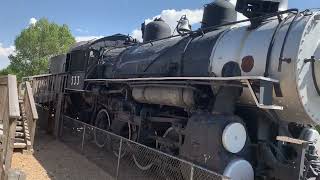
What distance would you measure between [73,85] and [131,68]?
12.6 ft

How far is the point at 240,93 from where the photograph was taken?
6.74m

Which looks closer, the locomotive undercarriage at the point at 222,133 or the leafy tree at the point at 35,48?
the locomotive undercarriage at the point at 222,133

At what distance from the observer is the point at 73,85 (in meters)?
13.5

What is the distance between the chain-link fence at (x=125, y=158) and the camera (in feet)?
22.5

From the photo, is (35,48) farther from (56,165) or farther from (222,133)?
(222,133)

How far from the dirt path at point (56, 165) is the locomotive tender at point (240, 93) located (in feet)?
4.14

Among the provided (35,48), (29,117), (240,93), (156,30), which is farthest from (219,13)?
(35,48)

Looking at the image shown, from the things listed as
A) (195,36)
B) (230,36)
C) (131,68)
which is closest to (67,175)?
(131,68)

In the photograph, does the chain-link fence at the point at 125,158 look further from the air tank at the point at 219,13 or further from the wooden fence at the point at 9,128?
the air tank at the point at 219,13

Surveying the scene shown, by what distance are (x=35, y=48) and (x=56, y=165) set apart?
1761 inches

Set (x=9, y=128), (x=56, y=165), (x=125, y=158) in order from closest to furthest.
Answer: (x=9, y=128) < (x=56, y=165) < (x=125, y=158)

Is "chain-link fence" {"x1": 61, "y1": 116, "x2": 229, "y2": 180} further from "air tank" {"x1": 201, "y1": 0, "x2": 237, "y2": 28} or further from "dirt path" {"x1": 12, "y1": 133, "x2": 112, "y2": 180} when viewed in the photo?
"air tank" {"x1": 201, "y1": 0, "x2": 237, "y2": 28}

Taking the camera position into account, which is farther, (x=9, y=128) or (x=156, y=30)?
(x=156, y=30)

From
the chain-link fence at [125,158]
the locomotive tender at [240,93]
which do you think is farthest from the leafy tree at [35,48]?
the locomotive tender at [240,93]
